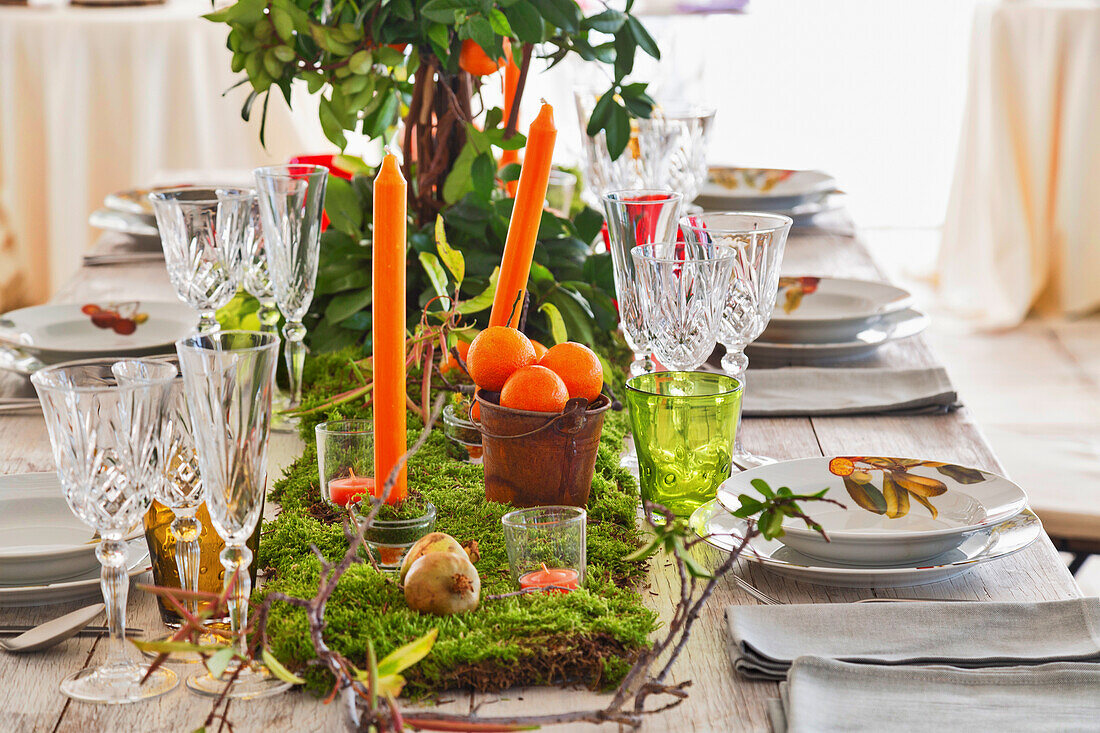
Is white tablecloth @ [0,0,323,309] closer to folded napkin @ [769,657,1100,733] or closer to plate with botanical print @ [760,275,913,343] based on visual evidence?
plate with botanical print @ [760,275,913,343]

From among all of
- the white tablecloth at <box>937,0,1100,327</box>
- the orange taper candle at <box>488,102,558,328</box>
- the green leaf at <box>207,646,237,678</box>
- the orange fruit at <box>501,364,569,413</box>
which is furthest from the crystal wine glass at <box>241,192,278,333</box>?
the white tablecloth at <box>937,0,1100,327</box>

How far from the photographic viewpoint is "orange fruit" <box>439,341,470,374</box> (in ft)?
3.35

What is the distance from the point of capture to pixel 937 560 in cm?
81

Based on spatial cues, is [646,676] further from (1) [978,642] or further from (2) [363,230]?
(2) [363,230]

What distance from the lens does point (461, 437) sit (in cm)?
102

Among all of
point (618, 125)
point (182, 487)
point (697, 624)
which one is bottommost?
point (697, 624)

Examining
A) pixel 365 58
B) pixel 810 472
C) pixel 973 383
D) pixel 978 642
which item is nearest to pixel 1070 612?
pixel 978 642

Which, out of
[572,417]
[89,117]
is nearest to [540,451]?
[572,417]

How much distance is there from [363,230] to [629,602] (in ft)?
2.53

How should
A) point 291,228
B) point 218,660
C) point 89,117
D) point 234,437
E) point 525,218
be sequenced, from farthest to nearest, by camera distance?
point 89,117, point 291,228, point 525,218, point 234,437, point 218,660

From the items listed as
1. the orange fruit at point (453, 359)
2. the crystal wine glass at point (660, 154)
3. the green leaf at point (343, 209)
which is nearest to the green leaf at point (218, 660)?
the orange fruit at point (453, 359)

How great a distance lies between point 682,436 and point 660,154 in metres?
0.77

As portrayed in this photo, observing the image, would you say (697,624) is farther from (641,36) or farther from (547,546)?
(641,36)

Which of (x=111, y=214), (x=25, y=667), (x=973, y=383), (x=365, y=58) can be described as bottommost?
(x=973, y=383)
